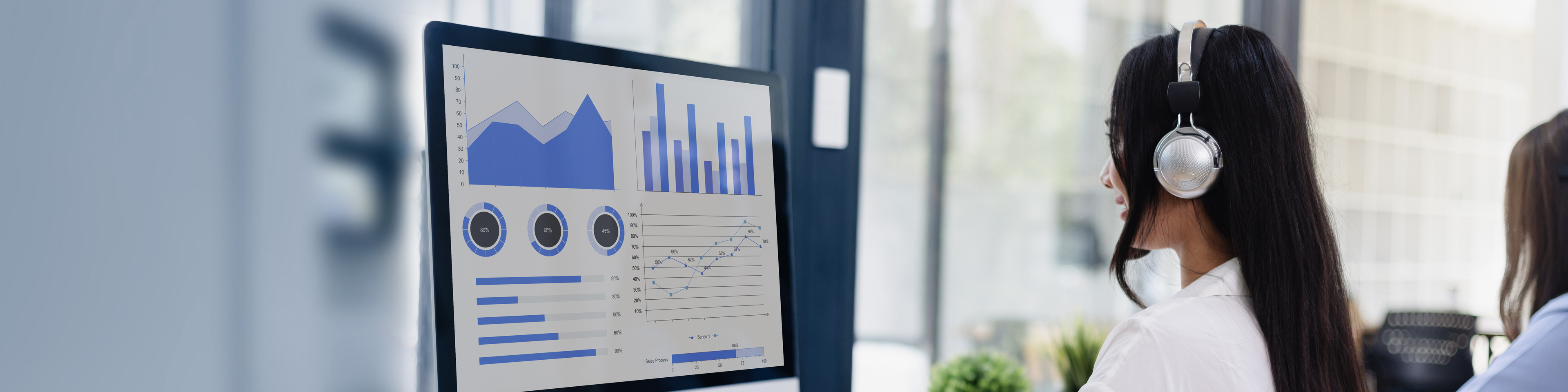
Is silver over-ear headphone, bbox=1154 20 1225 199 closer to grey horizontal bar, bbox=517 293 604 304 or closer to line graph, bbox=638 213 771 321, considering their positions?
line graph, bbox=638 213 771 321

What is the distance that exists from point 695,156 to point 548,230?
0.69ft

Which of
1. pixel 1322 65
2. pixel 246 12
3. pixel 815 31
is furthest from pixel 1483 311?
pixel 246 12

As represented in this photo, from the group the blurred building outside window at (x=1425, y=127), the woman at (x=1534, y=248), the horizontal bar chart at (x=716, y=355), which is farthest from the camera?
the blurred building outside window at (x=1425, y=127)

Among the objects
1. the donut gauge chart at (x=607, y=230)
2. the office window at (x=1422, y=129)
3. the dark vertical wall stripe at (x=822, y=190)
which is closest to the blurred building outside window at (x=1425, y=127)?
the office window at (x=1422, y=129)

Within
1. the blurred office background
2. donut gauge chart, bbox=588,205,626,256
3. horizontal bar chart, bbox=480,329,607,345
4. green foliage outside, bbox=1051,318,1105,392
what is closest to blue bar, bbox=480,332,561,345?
horizontal bar chart, bbox=480,329,607,345

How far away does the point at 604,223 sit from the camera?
2.93 ft

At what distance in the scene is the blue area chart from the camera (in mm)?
841

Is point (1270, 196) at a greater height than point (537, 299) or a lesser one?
greater

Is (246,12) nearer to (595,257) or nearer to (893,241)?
(595,257)

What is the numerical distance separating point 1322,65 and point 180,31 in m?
3.27

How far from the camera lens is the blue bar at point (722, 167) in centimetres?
99

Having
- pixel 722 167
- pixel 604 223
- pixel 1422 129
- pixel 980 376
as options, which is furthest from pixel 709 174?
pixel 1422 129

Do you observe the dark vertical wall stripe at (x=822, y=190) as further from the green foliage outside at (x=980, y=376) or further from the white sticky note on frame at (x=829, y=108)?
the green foliage outside at (x=980, y=376)

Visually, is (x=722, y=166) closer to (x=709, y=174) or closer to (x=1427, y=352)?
(x=709, y=174)
